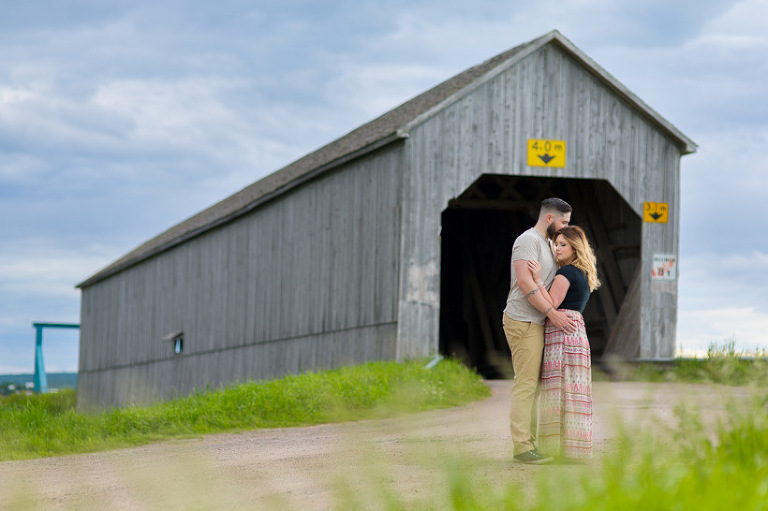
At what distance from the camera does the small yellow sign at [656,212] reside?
16.0 metres

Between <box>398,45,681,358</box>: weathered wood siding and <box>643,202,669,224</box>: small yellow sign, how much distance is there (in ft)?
0.31

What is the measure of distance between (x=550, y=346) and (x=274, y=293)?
1340cm

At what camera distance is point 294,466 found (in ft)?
22.6

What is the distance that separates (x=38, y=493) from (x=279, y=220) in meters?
13.1

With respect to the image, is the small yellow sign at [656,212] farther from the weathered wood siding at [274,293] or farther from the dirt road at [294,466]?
the dirt road at [294,466]

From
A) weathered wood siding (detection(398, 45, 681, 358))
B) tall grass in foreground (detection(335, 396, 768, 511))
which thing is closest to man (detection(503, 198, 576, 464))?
Result: tall grass in foreground (detection(335, 396, 768, 511))

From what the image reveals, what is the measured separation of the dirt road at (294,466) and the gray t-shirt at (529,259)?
0.84 metres

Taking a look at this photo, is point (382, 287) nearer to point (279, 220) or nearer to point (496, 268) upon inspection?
point (279, 220)

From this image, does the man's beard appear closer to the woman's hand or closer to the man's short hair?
the man's short hair

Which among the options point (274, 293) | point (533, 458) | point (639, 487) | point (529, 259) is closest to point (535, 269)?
point (529, 259)

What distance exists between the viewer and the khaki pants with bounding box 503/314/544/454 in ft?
20.8

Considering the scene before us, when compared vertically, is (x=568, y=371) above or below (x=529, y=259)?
below

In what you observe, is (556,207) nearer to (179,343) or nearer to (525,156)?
(525,156)

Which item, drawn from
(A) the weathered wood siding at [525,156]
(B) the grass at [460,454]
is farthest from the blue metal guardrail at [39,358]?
(B) the grass at [460,454]
